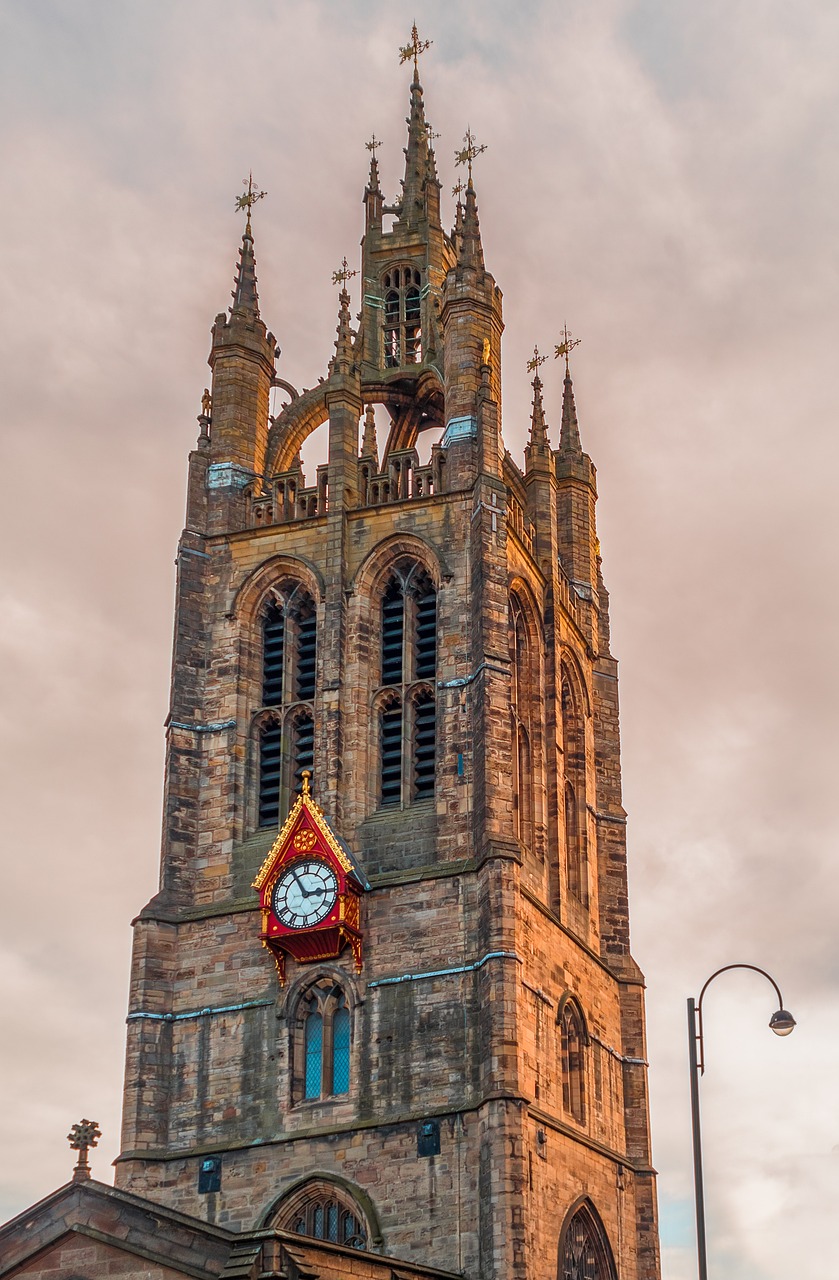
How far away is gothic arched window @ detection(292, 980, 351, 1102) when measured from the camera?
50188 millimetres

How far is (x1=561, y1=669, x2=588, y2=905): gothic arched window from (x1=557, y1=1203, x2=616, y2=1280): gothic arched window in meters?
8.93

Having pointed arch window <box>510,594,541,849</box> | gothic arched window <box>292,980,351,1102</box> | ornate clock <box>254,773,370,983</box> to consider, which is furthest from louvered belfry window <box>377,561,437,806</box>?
gothic arched window <box>292,980,351,1102</box>

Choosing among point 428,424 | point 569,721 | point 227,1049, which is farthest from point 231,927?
point 428,424

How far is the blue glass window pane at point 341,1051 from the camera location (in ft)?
164

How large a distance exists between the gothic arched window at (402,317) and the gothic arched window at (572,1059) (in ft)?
66.4

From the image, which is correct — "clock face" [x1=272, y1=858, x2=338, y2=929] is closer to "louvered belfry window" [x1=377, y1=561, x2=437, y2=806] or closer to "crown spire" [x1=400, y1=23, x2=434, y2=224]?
"louvered belfry window" [x1=377, y1=561, x2=437, y2=806]

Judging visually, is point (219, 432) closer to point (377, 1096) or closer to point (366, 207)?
point (366, 207)

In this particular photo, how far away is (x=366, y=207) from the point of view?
6781cm

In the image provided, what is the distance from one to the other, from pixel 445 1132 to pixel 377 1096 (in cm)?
195

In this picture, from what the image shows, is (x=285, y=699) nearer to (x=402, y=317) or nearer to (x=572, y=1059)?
(x=572, y=1059)

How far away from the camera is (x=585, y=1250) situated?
5128 centimetres

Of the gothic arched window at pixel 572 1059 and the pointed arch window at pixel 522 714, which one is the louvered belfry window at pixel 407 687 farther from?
the gothic arched window at pixel 572 1059

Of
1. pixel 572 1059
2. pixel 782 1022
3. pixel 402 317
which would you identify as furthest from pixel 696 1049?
pixel 402 317

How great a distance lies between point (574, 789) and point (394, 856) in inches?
328
